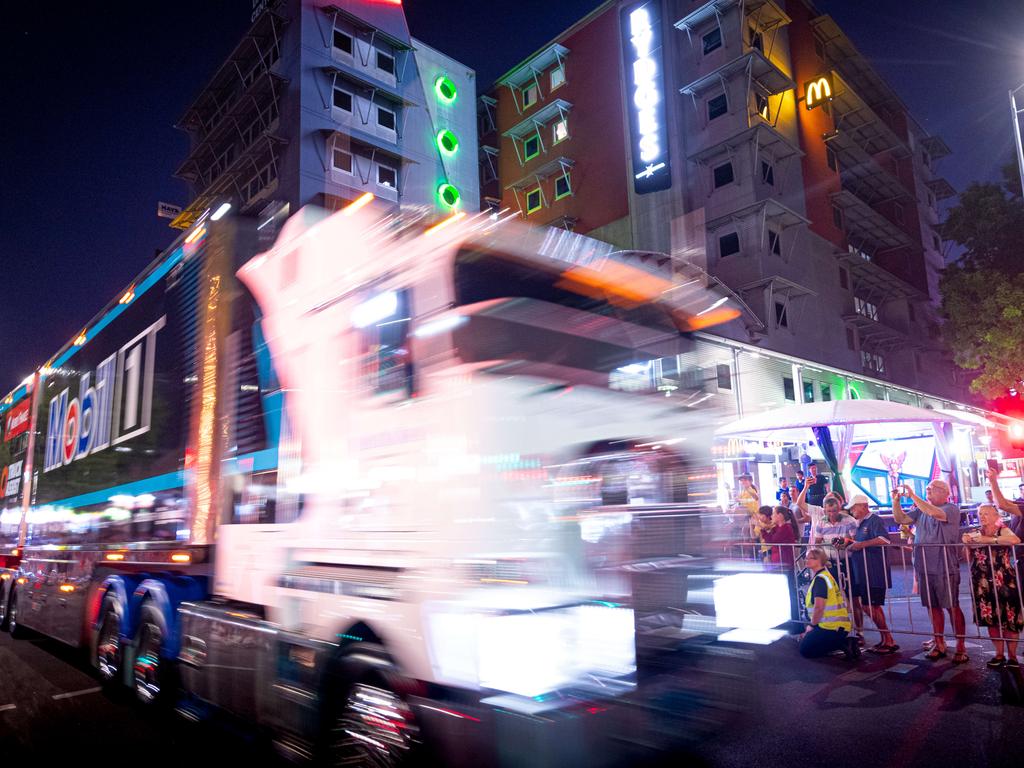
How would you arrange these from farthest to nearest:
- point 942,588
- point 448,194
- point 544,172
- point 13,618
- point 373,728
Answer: point 448,194
point 544,172
point 13,618
point 942,588
point 373,728

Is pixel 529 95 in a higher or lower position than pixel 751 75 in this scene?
higher

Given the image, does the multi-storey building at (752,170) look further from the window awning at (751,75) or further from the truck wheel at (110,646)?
the truck wheel at (110,646)

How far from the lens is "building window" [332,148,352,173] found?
29953 millimetres

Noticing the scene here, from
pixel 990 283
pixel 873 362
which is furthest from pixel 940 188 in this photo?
pixel 990 283

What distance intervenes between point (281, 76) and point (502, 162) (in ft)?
37.9

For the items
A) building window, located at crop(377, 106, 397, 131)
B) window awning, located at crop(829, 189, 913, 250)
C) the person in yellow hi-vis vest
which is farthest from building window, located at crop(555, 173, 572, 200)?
the person in yellow hi-vis vest

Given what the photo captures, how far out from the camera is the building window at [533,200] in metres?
34.6

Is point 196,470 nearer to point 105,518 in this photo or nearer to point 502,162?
point 105,518

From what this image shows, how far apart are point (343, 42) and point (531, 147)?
32.3 feet

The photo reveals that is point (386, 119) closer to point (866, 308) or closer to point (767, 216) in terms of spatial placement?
point (767, 216)

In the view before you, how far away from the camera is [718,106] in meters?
27.4

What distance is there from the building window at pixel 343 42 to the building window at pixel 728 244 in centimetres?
1833

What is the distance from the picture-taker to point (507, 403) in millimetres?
3467

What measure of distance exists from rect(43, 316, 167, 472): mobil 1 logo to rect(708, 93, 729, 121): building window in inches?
986
